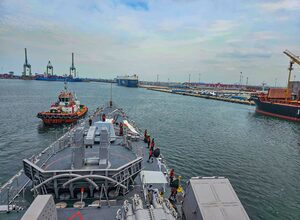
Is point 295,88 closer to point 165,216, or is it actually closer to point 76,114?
point 76,114

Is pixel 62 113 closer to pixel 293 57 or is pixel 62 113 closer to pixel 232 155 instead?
pixel 232 155

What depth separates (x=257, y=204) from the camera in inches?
768

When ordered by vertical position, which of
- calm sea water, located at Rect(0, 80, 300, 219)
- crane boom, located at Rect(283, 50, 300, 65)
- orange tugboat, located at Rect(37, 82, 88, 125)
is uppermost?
crane boom, located at Rect(283, 50, 300, 65)

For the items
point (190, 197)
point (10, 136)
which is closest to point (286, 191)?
point (190, 197)

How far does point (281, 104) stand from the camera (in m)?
72.7

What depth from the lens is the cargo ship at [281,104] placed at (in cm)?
6856

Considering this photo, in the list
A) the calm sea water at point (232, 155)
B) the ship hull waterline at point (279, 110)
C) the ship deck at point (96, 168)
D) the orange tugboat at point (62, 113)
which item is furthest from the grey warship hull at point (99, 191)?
the ship hull waterline at point (279, 110)

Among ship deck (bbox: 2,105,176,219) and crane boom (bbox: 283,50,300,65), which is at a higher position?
crane boom (bbox: 283,50,300,65)

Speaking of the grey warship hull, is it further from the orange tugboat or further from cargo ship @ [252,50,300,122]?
cargo ship @ [252,50,300,122]


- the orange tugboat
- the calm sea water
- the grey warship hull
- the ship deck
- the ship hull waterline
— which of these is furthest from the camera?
the ship hull waterline

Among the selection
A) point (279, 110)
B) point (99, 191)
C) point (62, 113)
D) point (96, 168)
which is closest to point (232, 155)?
point (99, 191)

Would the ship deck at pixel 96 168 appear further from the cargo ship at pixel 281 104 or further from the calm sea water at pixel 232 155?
the cargo ship at pixel 281 104

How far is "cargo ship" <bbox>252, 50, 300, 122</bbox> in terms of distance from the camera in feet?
225

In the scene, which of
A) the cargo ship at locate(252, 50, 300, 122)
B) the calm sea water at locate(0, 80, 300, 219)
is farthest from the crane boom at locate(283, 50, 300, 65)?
the calm sea water at locate(0, 80, 300, 219)
